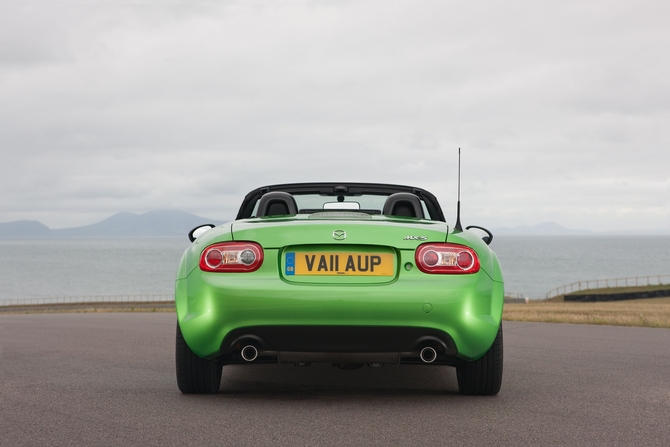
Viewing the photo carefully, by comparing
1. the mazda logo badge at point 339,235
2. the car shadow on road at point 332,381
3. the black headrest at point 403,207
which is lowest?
the car shadow on road at point 332,381

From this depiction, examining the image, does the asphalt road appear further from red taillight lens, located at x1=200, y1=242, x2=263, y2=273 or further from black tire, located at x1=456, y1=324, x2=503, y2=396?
red taillight lens, located at x1=200, y1=242, x2=263, y2=273

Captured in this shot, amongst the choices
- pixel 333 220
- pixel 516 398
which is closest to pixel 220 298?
pixel 333 220

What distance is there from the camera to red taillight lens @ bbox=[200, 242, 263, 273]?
411cm

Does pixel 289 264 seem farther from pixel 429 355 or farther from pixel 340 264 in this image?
pixel 429 355

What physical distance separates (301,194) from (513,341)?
396cm

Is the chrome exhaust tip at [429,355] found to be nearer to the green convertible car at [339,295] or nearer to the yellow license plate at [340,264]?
the green convertible car at [339,295]

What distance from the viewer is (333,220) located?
4344 mm

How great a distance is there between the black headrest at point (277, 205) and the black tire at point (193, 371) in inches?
49.1

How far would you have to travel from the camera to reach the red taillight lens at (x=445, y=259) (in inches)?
161

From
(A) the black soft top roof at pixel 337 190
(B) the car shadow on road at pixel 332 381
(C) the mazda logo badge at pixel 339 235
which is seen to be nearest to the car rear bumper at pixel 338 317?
(C) the mazda logo badge at pixel 339 235

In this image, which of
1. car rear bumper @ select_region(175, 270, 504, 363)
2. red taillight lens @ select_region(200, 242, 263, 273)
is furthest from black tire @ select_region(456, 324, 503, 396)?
red taillight lens @ select_region(200, 242, 263, 273)

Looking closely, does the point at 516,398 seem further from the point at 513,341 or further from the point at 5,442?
the point at 513,341

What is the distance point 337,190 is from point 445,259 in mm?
2427

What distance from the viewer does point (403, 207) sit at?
5.29 meters
